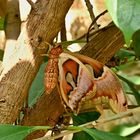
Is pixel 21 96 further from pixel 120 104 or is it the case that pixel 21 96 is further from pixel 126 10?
pixel 126 10

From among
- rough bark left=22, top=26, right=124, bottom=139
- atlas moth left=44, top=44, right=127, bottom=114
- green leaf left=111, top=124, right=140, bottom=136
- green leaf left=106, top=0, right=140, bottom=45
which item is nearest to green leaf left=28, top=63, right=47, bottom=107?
rough bark left=22, top=26, right=124, bottom=139

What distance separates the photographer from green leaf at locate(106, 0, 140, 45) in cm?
50

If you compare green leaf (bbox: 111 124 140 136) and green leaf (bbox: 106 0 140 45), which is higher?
green leaf (bbox: 106 0 140 45)

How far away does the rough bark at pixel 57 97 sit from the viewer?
0.81 meters

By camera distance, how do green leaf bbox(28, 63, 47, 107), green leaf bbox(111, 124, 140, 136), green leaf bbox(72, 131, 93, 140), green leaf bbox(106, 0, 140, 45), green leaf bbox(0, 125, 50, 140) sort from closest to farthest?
green leaf bbox(106, 0, 140, 45) < green leaf bbox(0, 125, 50, 140) < green leaf bbox(72, 131, 93, 140) < green leaf bbox(28, 63, 47, 107) < green leaf bbox(111, 124, 140, 136)

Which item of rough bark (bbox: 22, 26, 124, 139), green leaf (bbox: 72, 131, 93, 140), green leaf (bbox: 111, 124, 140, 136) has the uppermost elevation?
rough bark (bbox: 22, 26, 124, 139)

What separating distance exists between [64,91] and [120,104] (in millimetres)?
88

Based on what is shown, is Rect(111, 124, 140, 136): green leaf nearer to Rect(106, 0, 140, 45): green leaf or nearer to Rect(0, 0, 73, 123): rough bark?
Rect(0, 0, 73, 123): rough bark

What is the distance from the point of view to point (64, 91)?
2.29 feet

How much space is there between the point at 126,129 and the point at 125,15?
1.18m

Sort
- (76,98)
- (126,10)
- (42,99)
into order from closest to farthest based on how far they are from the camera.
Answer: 1. (126,10)
2. (76,98)
3. (42,99)

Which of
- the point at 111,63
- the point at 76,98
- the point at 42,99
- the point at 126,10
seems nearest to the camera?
the point at 126,10

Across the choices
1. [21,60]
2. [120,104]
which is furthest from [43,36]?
[120,104]

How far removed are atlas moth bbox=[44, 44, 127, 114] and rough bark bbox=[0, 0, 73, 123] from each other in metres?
0.05
